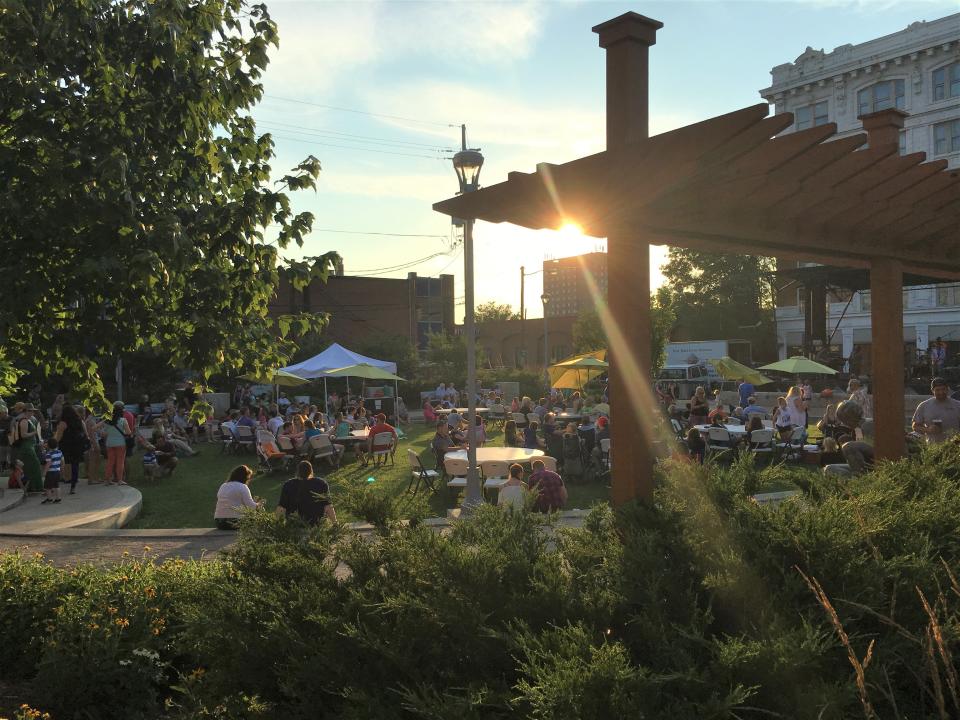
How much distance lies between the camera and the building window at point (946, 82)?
45000 mm

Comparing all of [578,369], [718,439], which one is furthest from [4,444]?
[578,369]

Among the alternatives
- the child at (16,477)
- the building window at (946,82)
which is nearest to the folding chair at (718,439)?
the child at (16,477)

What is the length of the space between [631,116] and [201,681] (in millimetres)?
3723

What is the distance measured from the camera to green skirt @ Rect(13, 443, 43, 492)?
549 inches

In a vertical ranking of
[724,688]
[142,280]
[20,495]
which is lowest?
[20,495]

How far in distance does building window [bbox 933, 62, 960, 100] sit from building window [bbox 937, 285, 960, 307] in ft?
36.2

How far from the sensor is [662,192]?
13.6ft

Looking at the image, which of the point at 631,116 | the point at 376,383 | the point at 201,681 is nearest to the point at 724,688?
the point at 201,681

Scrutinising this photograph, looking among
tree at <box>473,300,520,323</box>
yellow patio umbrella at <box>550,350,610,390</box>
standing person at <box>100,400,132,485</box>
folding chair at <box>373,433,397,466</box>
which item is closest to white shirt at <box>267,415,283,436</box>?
folding chair at <box>373,433,397,466</box>

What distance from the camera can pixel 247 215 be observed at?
17.5 ft

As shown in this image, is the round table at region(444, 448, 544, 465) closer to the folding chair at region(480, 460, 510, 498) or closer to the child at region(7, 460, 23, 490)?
the folding chair at region(480, 460, 510, 498)

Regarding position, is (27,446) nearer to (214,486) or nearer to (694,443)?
(214,486)

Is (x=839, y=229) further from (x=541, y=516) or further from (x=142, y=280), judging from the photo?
(x=142, y=280)

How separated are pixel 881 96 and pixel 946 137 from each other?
4719mm
